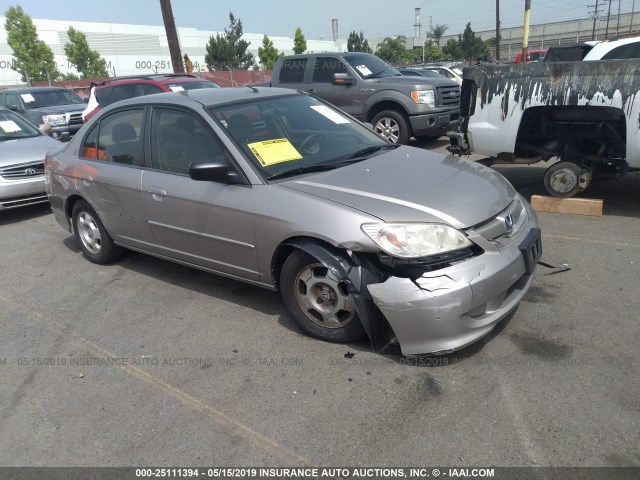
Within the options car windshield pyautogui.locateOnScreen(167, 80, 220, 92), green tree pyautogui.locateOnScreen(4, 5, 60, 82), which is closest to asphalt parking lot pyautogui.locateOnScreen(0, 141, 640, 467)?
car windshield pyautogui.locateOnScreen(167, 80, 220, 92)

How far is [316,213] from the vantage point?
326cm

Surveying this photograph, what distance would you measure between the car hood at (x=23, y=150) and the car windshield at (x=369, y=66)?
18.3 feet

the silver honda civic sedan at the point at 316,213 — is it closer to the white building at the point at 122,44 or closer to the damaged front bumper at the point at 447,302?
the damaged front bumper at the point at 447,302

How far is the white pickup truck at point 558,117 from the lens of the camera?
207 inches

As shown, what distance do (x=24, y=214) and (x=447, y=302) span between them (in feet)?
23.2

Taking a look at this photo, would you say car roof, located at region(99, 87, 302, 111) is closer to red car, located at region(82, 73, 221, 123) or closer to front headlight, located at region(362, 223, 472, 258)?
front headlight, located at region(362, 223, 472, 258)

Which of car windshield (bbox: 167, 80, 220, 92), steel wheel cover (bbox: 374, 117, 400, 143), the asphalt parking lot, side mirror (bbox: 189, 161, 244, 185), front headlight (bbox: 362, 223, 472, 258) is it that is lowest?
the asphalt parking lot

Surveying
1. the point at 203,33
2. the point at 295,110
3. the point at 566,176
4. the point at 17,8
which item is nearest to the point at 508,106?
the point at 566,176

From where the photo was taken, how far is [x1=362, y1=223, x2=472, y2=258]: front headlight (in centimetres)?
300

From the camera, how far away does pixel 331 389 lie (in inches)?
118

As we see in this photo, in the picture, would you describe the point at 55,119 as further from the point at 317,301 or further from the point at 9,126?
the point at 317,301

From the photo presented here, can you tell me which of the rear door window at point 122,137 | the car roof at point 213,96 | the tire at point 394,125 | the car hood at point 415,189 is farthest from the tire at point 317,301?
the tire at point 394,125

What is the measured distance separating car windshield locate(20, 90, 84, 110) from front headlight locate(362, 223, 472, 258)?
1335 centimetres

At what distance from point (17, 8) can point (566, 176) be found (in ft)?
158
